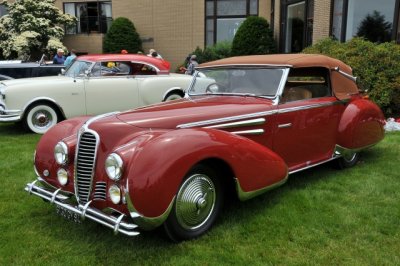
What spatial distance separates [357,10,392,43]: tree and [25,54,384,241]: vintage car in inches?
257

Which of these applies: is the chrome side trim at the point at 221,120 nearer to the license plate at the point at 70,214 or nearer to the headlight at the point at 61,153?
the headlight at the point at 61,153

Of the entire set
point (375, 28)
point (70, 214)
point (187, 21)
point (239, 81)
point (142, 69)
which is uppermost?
point (187, 21)

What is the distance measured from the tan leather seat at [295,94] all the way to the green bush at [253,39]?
1246 cm

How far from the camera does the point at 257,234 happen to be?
373cm

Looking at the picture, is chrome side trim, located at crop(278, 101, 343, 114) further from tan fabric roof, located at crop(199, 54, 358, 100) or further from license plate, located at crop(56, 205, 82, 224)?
license plate, located at crop(56, 205, 82, 224)

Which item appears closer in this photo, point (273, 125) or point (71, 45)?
point (273, 125)

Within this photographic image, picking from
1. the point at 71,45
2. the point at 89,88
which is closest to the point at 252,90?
the point at 89,88

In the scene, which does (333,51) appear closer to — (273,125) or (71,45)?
(273,125)

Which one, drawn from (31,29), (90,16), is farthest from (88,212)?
(90,16)

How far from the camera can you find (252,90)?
4.72 metres

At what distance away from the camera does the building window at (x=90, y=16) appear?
2311 centimetres

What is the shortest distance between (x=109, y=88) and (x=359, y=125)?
17.3ft

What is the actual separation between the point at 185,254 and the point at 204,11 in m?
18.8

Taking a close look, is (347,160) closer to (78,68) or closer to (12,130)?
(78,68)
